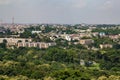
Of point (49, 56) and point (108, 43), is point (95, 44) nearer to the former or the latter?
point (108, 43)

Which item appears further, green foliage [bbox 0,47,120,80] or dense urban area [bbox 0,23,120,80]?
green foliage [bbox 0,47,120,80]

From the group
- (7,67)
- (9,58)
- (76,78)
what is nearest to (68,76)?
(76,78)

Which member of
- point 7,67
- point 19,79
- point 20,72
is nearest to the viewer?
point 19,79

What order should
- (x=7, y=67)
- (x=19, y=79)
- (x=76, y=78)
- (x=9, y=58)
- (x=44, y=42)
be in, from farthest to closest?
(x=44, y=42) → (x=9, y=58) → (x=7, y=67) → (x=19, y=79) → (x=76, y=78)

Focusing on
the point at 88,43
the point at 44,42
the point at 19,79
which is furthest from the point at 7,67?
the point at 88,43

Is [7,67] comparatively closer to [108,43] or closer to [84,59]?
[84,59]

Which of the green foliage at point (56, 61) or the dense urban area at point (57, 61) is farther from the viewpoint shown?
the green foliage at point (56, 61)

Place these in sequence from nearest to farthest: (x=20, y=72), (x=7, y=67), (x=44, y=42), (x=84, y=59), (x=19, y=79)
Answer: (x=19, y=79), (x=20, y=72), (x=7, y=67), (x=84, y=59), (x=44, y=42)

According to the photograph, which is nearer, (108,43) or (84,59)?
(84,59)

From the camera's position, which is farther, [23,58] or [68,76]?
[23,58]
